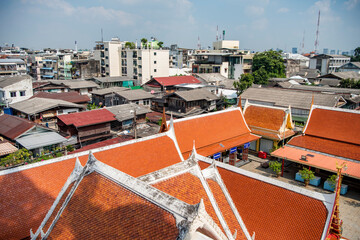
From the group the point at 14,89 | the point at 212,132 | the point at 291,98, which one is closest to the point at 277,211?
the point at 212,132

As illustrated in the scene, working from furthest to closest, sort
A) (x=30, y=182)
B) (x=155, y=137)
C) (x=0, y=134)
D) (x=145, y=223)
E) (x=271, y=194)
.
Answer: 1. (x=0, y=134)
2. (x=155, y=137)
3. (x=30, y=182)
4. (x=271, y=194)
5. (x=145, y=223)

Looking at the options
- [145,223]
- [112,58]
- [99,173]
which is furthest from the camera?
[112,58]

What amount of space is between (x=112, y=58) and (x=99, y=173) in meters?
68.1

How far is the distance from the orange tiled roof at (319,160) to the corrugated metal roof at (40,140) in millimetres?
21560

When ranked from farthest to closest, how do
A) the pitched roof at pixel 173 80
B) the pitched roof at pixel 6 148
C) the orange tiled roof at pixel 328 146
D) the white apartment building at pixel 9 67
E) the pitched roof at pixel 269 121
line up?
the white apartment building at pixel 9 67 < the pitched roof at pixel 173 80 < the pitched roof at pixel 269 121 < the orange tiled roof at pixel 328 146 < the pitched roof at pixel 6 148

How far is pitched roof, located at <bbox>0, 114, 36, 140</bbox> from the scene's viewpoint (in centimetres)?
2669

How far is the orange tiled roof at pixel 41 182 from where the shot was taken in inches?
493

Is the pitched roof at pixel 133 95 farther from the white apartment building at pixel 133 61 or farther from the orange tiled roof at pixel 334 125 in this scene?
the orange tiled roof at pixel 334 125

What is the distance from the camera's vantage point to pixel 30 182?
1423 cm

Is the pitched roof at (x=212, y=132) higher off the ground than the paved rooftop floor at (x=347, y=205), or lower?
higher

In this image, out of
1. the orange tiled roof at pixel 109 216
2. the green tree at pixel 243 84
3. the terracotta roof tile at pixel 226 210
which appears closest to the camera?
the orange tiled roof at pixel 109 216

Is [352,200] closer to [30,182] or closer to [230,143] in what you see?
[230,143]

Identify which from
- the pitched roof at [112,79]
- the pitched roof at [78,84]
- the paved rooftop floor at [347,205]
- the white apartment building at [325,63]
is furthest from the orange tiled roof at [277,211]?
the white apartment building at [325,63]

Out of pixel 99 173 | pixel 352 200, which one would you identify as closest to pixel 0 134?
pixel 99 173
